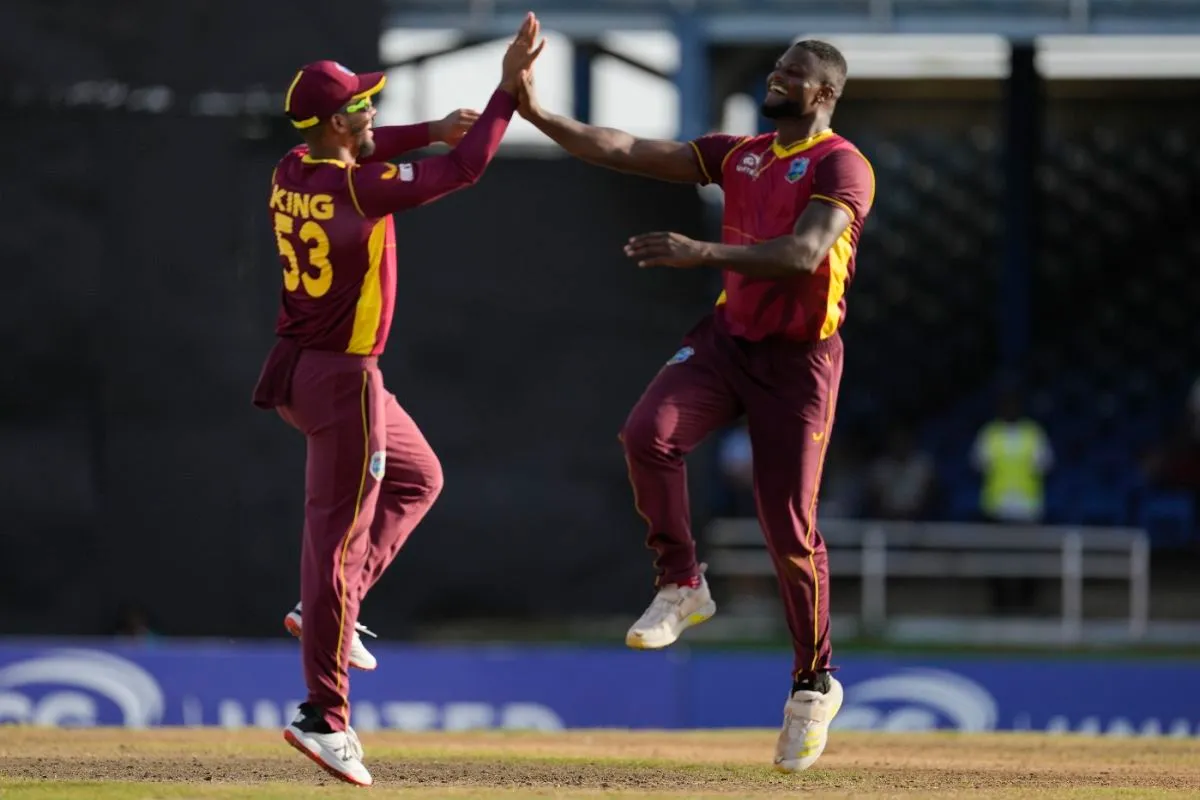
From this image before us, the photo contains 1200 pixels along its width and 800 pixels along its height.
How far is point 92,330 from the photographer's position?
13.0 metres

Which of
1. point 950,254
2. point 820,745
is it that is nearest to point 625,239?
point 820,745

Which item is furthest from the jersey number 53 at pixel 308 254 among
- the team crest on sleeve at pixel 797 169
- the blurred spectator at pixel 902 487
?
the blurred spectator at pixel 902 487

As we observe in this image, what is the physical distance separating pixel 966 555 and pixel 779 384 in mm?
8850

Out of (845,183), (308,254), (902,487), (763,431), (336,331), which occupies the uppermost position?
(845,183)

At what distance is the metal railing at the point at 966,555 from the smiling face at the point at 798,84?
7.79 meters

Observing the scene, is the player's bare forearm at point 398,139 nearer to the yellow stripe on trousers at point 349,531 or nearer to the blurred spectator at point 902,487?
the yellow stripe on trousers at point 349,531

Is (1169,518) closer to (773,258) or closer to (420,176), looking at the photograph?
(773,258)

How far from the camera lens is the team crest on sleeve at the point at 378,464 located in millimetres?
7691

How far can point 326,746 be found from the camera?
766 centimetres

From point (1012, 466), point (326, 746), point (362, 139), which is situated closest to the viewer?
point (326, 746)

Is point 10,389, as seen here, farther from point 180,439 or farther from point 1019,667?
point 1019,667

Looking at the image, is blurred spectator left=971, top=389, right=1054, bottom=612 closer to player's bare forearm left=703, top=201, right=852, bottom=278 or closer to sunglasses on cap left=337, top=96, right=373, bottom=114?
player's bare forearm left=703, top=201, right=852, bottom=278

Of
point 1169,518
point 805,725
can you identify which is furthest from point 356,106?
point 1169,518

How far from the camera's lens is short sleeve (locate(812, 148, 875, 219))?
25.1 feet
